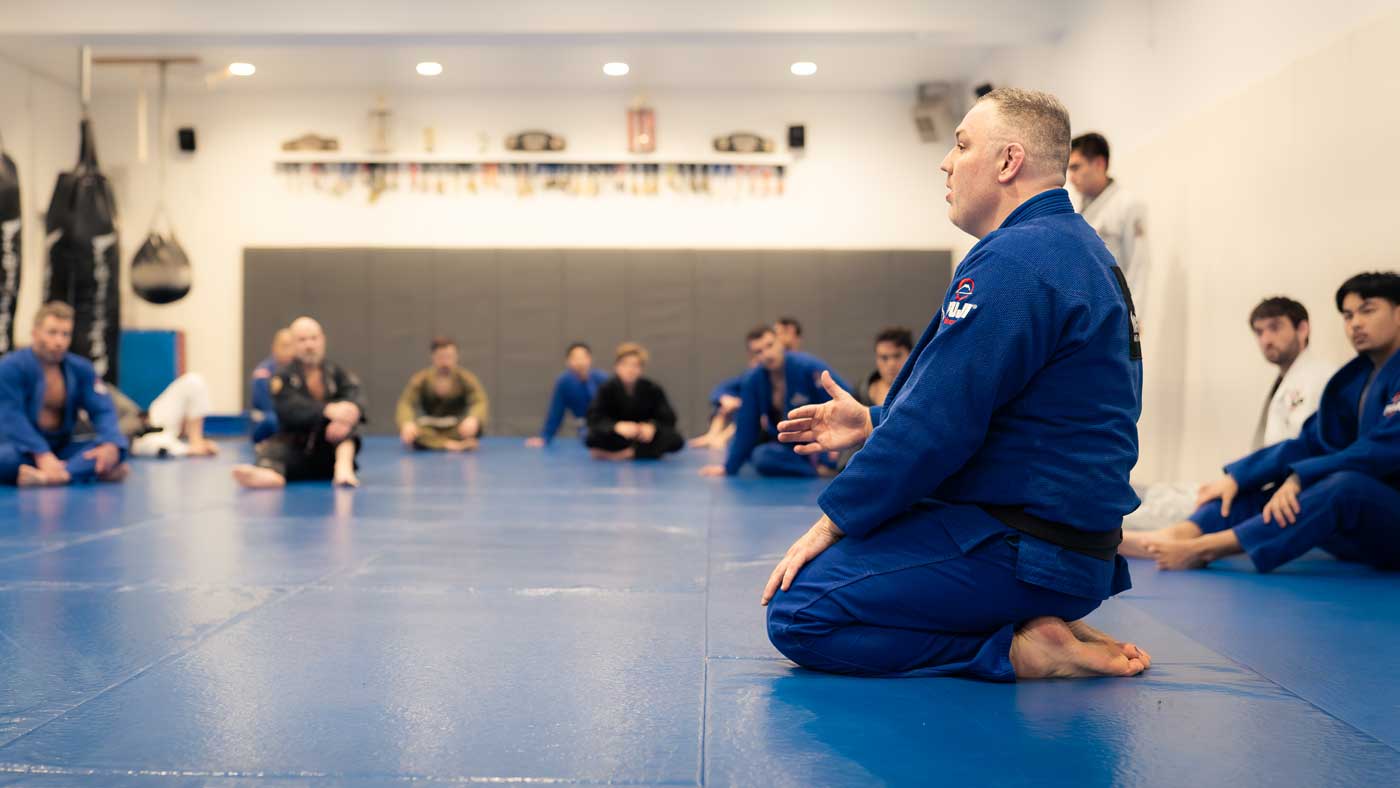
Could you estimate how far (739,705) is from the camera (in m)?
2.30

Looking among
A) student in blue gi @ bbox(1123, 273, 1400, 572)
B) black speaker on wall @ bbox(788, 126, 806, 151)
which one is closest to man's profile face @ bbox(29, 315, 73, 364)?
student in blue gi @ bbox(1123, 273, 1400, 572)

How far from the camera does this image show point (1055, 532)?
93.6 inches

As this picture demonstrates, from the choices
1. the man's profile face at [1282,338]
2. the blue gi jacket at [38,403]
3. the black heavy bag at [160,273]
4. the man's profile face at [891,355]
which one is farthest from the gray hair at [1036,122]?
the black heavy bag at [160,273]

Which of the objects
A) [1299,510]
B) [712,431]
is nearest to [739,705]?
[1299,510]

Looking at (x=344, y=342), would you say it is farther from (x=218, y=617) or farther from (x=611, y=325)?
(x=218, y=617)

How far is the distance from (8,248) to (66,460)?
4067 mm

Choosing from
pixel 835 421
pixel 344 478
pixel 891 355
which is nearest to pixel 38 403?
pixel 344 478

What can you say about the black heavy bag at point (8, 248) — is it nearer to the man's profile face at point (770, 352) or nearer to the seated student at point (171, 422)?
the seated student at point (171, 422)

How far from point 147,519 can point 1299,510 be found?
4.74 metres

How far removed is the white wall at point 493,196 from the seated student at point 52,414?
232 inches

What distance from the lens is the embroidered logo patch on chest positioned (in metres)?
2.29

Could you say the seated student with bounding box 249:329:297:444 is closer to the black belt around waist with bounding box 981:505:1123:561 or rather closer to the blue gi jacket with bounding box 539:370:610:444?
the blue gi jacket with bounding box 539:370:610:444

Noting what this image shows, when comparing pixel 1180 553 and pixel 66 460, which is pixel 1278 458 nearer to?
pixel 1180 553

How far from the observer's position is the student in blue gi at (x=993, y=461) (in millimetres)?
2289
